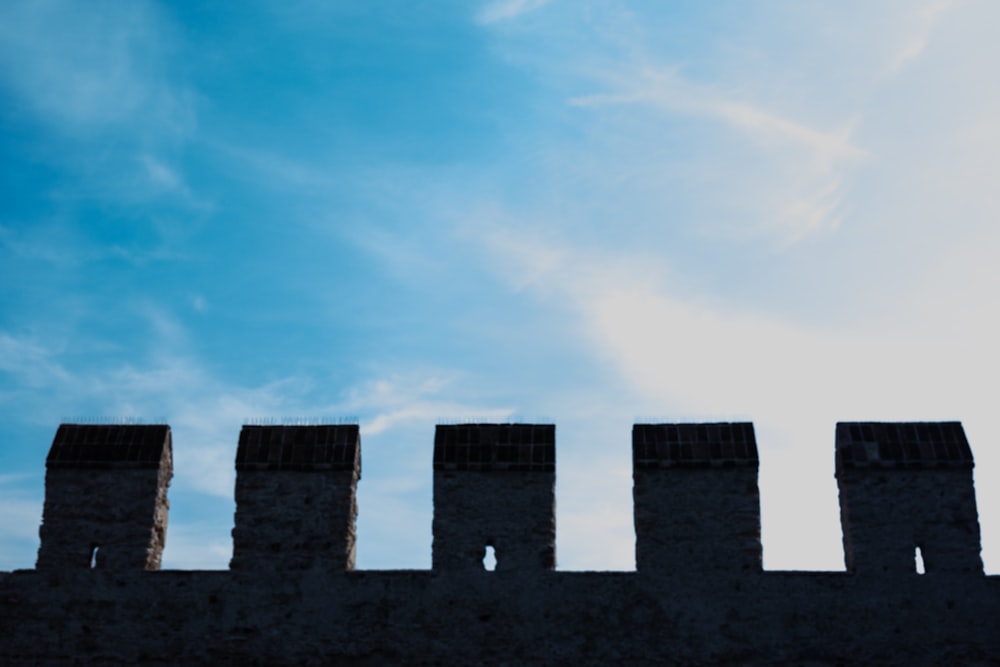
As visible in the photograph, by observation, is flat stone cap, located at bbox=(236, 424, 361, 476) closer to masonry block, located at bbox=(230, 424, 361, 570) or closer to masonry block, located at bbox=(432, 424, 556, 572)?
masonry block, located at bbox=(230, 424, 361, 570)

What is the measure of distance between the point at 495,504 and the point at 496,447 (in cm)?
92

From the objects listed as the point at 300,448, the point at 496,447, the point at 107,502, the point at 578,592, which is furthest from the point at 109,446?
the point at 578,592

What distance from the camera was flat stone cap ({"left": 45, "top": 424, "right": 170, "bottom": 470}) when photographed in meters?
16.9

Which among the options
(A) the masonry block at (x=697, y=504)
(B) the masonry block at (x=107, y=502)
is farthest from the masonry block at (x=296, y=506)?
(A) the masonry block at (x=697, y=504)

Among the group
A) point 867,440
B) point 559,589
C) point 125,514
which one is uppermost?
point 867,440

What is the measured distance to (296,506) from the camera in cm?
1645

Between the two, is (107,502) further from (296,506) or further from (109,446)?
(296,506)

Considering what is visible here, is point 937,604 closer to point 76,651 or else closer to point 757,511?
point 757,511

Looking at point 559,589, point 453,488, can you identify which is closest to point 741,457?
point 559,589

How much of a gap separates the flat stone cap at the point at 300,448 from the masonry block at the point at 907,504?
769cm

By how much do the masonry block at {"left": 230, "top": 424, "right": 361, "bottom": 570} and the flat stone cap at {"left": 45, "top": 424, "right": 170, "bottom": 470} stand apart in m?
1.47

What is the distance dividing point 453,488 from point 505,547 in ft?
3.95

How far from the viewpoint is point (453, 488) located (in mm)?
16391

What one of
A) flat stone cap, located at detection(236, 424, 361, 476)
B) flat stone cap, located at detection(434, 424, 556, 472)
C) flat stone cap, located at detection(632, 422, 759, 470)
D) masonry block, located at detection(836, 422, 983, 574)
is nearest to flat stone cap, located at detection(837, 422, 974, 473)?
masonry block, located at detection(836, 422, 983, 574)
